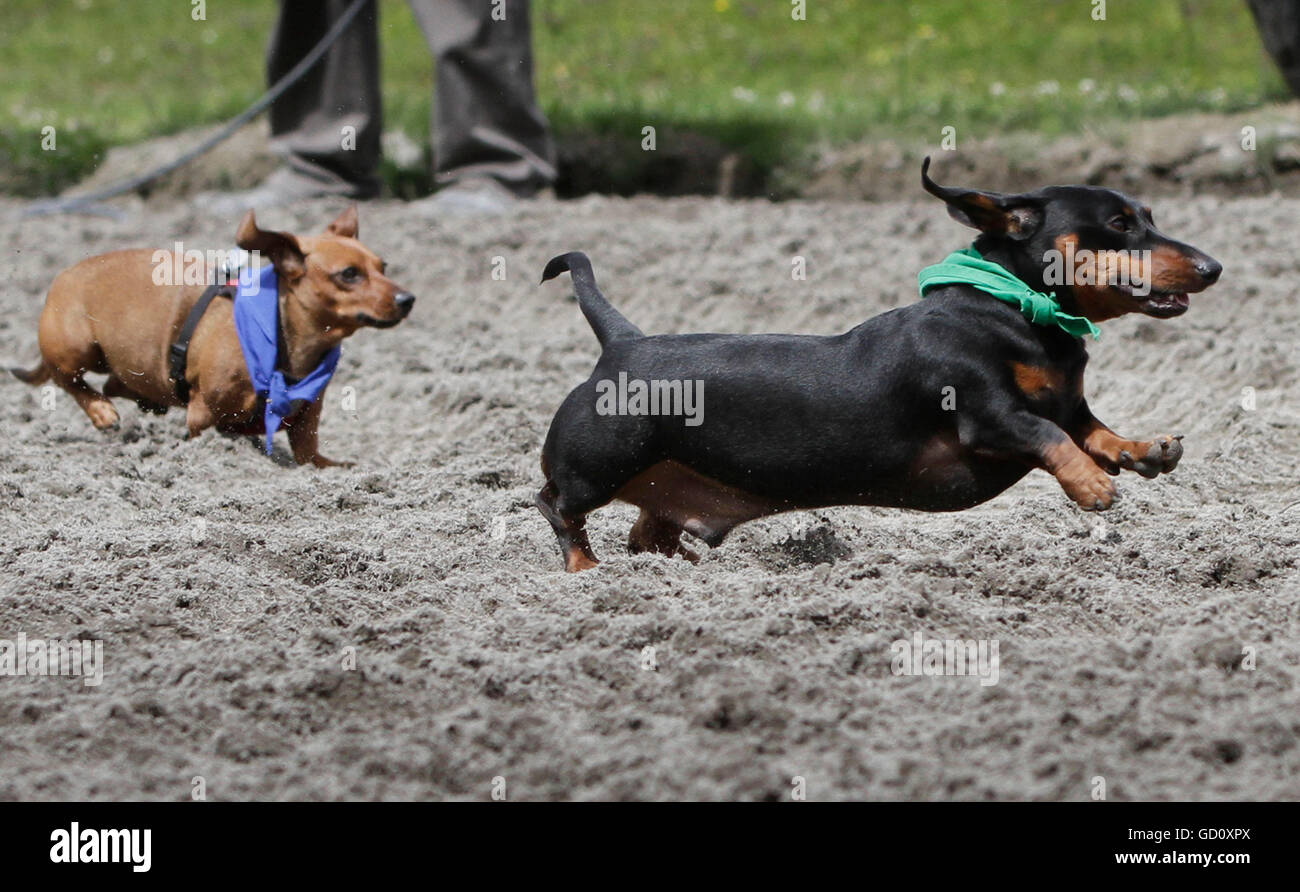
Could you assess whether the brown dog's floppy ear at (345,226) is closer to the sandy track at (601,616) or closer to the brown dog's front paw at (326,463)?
the sandy track at (601,616)

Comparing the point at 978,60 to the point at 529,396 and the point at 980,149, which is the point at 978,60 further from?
the point at 529,396

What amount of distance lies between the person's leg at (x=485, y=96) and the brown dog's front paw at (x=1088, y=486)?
5275mm

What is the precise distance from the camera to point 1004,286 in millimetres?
3404

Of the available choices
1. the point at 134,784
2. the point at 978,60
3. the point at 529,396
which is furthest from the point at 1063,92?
the point at 134,784

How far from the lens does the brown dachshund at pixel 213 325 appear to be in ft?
16.0

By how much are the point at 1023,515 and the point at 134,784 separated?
2355 mm

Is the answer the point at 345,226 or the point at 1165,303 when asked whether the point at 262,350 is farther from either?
the point at 1165,303

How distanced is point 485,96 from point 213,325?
11.2ft

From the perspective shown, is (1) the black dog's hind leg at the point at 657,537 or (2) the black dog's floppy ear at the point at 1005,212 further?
(1) the black dog's hind leg at the point at 657,537

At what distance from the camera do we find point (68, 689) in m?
2.95
